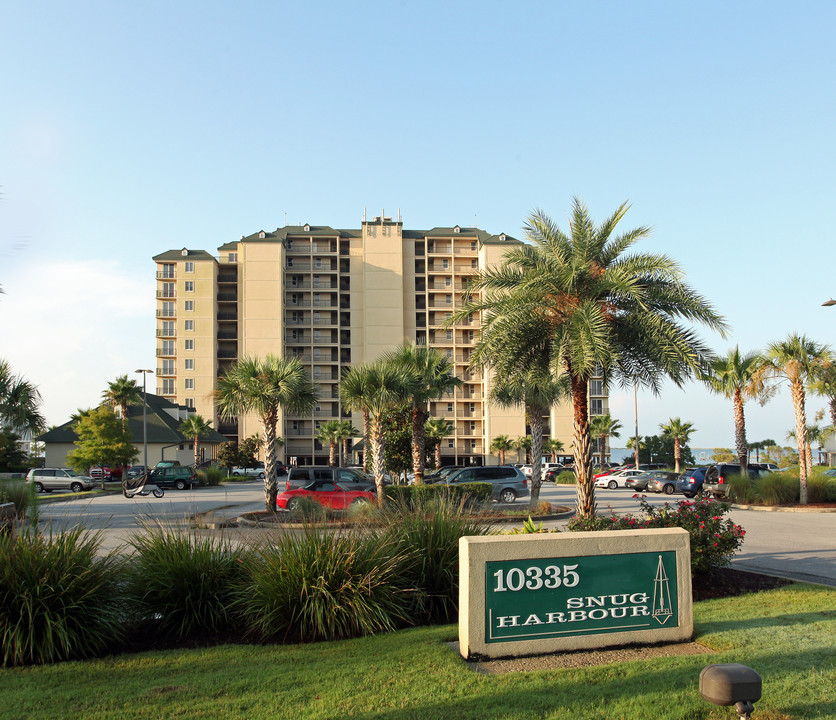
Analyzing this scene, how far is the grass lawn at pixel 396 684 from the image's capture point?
496 cm

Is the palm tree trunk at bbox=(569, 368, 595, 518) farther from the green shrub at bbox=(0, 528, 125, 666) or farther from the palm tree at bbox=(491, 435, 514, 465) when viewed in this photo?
the palm tree at bbox=(491, 435, 514, 465)

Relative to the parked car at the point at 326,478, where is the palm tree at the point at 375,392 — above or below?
above

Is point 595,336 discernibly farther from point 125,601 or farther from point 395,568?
point 125,601

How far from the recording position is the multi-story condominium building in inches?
3391

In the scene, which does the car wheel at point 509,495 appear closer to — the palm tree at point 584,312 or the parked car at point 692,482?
the parked car at point 692,482

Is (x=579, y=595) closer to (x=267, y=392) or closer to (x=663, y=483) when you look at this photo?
(x=267, y=392)

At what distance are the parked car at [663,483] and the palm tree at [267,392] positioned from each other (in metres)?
24.6

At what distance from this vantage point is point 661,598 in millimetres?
6758

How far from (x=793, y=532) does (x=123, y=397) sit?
4910 centimetres

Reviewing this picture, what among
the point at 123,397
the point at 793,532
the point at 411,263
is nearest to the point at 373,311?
the point at 411,263

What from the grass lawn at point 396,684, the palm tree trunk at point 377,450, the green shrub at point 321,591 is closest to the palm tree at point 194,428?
the palm tree trunk at point 377,450

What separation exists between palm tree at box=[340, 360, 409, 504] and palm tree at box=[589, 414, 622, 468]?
2023 inches

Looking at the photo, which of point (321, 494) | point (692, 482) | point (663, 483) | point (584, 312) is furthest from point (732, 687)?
point (663, 483)

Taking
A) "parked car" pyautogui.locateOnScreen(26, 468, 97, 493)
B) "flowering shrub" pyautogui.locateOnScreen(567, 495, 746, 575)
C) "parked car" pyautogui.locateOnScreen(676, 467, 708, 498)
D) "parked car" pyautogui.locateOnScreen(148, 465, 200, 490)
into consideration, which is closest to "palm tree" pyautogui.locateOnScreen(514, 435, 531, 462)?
"parked car" pyautogui.locateOnScreen(676, 467, 708, 498)
